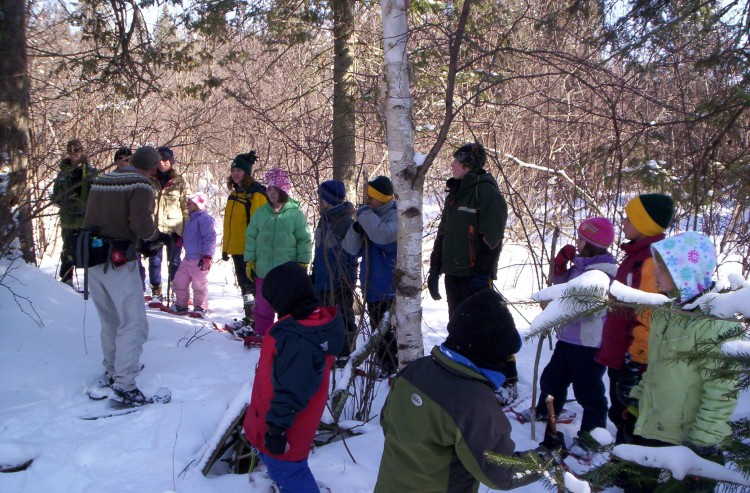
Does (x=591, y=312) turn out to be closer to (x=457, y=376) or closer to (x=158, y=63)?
(x=457, y=376)

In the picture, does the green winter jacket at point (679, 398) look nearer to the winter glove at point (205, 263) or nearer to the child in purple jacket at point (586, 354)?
the child in purple jacket at point (586, 354)

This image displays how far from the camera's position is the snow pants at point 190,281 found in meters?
6.93

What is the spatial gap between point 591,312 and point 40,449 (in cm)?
359

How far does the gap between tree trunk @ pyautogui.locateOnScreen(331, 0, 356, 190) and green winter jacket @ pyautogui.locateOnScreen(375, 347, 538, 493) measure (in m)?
4.74

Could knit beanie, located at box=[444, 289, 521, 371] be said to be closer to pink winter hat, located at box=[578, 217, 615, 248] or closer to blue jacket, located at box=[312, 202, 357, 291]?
pink winter hat, located at box=[578, 217, 615, 248]

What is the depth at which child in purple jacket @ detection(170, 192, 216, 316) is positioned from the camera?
6.80m

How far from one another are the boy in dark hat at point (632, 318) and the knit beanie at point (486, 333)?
4.33 feet

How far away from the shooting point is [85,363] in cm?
480

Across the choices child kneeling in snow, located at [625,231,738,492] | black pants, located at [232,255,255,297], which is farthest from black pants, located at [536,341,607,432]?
black pants, located at [232,255,255,297]

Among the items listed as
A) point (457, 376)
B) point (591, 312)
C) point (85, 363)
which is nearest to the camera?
point (591, 312)

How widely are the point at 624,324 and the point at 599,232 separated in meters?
0.85

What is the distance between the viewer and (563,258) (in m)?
4.41

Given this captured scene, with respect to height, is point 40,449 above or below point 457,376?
below

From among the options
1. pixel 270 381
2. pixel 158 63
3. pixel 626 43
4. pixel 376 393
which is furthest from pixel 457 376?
pixel 158 63
